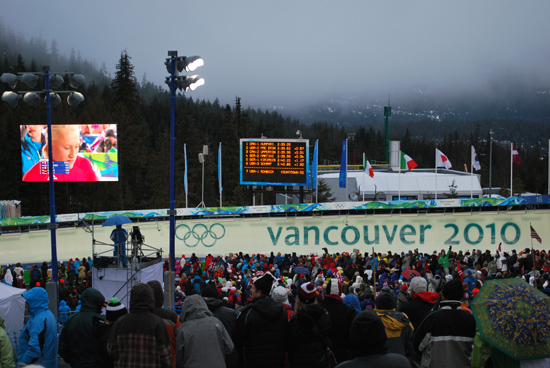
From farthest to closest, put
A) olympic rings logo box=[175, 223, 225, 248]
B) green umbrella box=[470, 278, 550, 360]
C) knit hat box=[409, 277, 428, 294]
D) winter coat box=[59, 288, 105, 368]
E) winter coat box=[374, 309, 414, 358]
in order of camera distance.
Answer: olympic rings logo box=[175, 223, 225, 248], knit hat box=[409, 277, 428, 294], winter coat box=[59, 288, 105, 368], winter coat box=[374, 309, 414, 358], green umbrella box=[470, 278, 550, 360]

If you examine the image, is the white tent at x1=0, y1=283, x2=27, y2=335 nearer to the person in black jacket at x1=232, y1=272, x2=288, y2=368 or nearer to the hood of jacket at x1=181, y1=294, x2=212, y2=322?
the hood of jacket at x1=181, y1=294, x2=212, y2=322

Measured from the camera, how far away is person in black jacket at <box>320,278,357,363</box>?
4.83 m

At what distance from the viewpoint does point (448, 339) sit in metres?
4.19

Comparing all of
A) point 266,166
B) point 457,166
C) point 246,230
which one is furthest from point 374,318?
point 457,166

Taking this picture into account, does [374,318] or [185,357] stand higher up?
[374,318]

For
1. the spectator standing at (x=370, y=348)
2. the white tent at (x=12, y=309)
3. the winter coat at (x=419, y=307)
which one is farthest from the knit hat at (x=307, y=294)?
the white tent at (x=12, y=309)

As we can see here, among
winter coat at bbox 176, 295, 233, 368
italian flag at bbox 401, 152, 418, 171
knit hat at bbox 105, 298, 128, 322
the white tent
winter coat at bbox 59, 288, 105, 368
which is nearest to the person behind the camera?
winter coat at bbox 176, 295, 233, 368

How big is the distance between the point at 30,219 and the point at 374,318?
996 inches

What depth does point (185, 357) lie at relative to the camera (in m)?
4.14

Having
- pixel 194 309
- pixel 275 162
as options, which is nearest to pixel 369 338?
pixel 194 309

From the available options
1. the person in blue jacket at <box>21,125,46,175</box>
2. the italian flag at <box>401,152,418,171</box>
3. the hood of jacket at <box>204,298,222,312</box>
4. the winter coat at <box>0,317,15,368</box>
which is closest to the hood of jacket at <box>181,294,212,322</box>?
the hood of jacket at <box>204,298,222,312</box>

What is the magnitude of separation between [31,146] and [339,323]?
92.4ft

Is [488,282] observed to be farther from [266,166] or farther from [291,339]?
[266,166]

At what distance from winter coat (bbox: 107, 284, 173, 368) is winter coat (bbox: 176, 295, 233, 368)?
0.74ft
